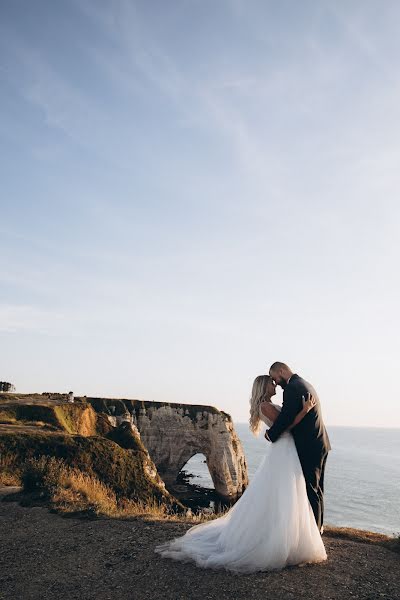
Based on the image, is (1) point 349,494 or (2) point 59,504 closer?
(2) point 59,504

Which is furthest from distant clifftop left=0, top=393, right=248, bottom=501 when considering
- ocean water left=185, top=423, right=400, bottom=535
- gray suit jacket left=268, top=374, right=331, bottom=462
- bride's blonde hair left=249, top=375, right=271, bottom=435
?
gray suit jacket left=268, top=374, right=331, bottom=462

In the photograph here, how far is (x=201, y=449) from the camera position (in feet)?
200

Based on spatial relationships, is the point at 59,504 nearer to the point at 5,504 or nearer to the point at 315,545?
the point at 5,504

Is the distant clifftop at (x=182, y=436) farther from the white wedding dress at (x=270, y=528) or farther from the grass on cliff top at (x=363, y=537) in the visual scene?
the white wedding dress at (x=270, y=528)

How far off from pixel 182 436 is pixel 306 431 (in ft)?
180

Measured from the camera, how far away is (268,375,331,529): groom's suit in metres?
7.68

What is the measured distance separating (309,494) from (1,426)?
22649 millimetres

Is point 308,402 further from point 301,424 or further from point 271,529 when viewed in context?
point 271,529

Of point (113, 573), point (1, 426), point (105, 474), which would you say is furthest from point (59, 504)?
point (1, 426)

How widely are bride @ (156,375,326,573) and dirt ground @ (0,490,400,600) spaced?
0.66ft

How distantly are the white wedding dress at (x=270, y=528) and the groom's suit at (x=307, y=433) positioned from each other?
159 mm

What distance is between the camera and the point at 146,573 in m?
7.49

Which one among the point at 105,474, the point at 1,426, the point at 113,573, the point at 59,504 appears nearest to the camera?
the point at 113,573

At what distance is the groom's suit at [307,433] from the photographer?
7.68 metres
